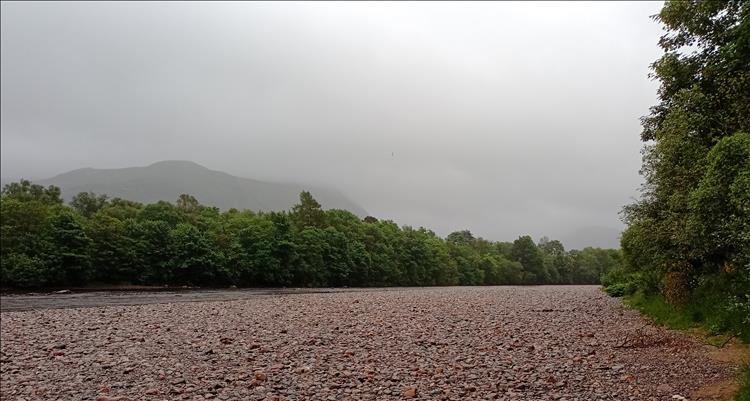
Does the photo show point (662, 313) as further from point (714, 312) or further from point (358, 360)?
point (358, 360)

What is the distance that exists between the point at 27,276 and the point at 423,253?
87.2 m

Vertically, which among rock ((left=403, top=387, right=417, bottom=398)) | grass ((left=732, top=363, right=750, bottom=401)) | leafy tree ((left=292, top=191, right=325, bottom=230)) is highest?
leafy tree ((left=292, top=191, right=325, bottom=230))

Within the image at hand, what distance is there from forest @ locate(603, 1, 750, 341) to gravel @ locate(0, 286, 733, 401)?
258 cm

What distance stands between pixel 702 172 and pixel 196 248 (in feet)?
236

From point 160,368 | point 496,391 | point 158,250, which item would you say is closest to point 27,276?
point 158,250

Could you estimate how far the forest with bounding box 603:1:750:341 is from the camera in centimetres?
1261

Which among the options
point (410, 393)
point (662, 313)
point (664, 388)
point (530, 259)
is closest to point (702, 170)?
point (664, 388)

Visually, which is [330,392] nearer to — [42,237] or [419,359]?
[419,359]

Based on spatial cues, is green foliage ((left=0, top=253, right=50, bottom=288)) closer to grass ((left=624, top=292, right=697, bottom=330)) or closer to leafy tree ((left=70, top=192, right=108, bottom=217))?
leafy tree ((left=70, top=192, right=108, bottom=217))

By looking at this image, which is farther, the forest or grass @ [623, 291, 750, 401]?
the forest

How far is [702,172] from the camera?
15.3m

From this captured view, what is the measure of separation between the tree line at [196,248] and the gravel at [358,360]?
4356 centimetres

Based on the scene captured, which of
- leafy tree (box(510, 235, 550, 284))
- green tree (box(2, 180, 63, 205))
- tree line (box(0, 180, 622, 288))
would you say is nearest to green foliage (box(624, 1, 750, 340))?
tree line (box(0, 180, 622, 288))

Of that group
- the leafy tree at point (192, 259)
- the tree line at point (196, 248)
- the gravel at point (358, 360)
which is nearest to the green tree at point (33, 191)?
the tree line at point (196, 248)
